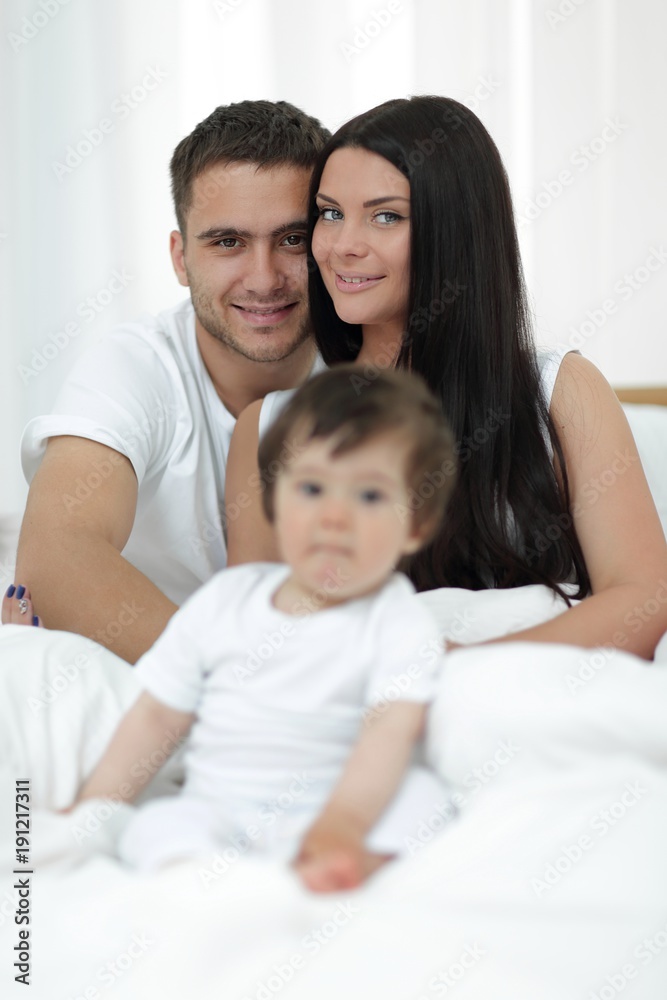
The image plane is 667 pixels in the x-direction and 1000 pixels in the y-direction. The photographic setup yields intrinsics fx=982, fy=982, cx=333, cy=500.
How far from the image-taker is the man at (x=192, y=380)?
1114 millimetres

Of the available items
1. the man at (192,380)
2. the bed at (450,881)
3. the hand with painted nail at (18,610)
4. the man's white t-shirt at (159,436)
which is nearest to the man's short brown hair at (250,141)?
the man at (192,380)

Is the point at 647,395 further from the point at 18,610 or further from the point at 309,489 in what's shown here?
the point at 309,489

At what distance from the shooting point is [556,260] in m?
2.50

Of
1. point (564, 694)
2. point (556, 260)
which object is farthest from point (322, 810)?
point (556, 260)

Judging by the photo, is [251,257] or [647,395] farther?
[647,395]

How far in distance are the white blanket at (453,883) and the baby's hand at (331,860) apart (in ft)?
0.03

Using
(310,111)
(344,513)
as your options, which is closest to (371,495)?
(344,513)

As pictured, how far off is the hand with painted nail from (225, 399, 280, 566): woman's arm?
199 mm

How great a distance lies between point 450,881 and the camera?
17.7 inches

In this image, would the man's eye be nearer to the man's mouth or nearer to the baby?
the man's mouth

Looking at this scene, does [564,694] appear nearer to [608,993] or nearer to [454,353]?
[608,993]

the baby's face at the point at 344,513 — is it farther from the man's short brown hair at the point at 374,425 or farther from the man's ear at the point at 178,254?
the man's ear at the point at 178,254

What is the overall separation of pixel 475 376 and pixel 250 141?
0.63m

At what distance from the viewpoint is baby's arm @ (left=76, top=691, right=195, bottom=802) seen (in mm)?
472
